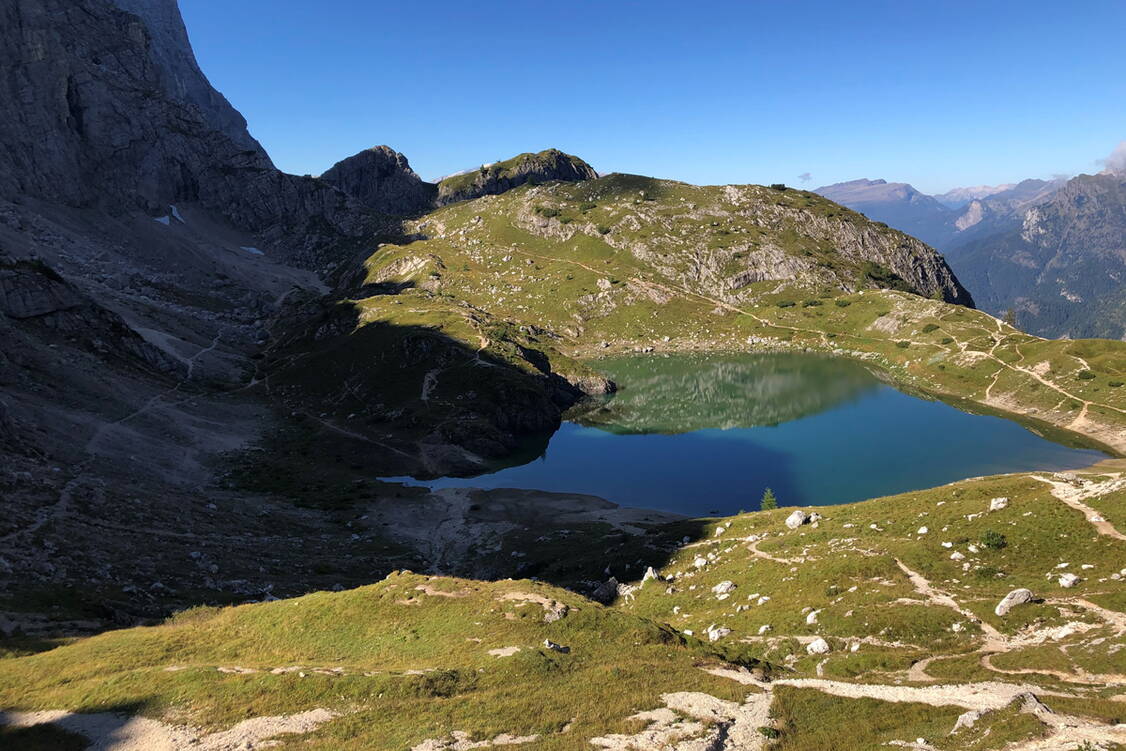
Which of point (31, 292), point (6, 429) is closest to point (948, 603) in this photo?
point (6, 429)

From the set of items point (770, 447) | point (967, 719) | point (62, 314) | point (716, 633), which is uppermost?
point (62, 314)

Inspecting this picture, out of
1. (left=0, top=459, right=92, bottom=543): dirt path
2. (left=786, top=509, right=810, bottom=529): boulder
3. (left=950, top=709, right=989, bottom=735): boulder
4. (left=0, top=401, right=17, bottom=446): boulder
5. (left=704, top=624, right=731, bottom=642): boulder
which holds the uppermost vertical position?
(left=0, top=401, right=17, bottom=446): boulder

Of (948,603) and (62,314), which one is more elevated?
(62,314)

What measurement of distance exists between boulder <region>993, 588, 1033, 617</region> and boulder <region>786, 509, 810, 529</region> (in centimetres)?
1925

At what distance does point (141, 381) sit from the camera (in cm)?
11619

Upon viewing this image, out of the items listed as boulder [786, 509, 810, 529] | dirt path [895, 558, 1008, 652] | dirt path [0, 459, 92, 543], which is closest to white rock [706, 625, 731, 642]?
dirt path [895, 558, 1008, 652]

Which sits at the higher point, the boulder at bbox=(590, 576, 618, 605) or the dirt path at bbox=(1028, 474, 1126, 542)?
the dirt path at bbox=(1028, 474, 1126, 542)

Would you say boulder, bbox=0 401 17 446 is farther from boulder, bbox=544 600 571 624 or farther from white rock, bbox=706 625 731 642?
white rock, bbox=706 625 731 642

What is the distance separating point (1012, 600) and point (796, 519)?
65.8 feet

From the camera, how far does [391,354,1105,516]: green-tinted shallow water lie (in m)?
95.9

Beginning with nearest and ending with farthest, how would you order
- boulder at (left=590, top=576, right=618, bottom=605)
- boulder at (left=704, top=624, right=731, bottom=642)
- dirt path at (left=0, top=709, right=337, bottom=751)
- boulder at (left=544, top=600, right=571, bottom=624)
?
1. dirt path at (left=0, top=709, right=337, bottom=751)
2. boulder at (left=544, top=600, right=571, bottom=624)
3. boulder at (left=704, top=624, right=731, bottom=642)
4. boulder at (left=590, top=576, right=618, bottom=605)

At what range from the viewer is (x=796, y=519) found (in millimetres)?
55969

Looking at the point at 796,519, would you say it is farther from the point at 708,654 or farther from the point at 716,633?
the point at 708,654

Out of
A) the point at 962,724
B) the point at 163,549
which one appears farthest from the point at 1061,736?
the point at 163,549
